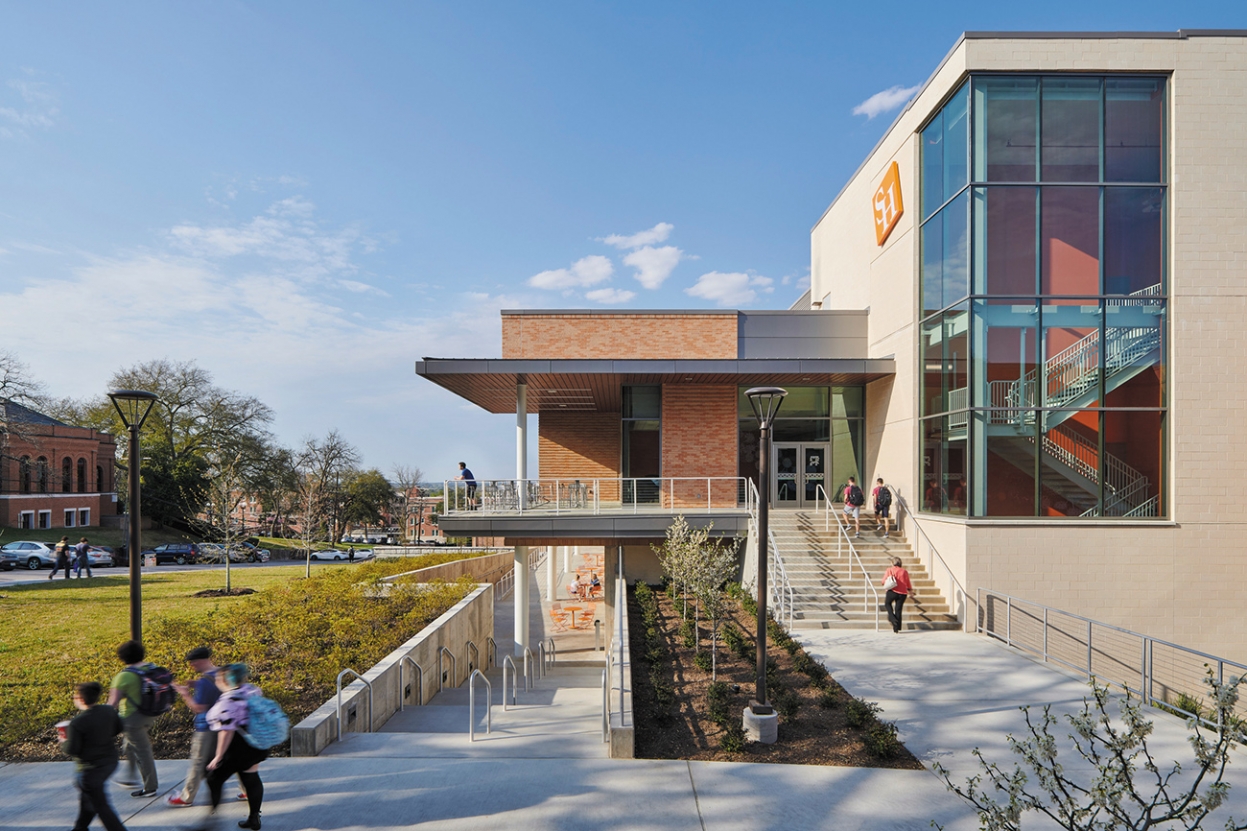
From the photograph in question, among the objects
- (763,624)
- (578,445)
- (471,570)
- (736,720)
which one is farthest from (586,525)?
(471,570)

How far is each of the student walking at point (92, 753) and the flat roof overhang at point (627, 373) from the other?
13196 millimetres

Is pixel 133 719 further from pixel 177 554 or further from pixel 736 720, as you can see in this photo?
pixel 177 554

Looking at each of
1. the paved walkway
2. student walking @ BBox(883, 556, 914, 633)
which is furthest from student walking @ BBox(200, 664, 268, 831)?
student walking @ BBox(883, 556, 914, 633)

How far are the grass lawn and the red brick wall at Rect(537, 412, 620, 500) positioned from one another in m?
8.22

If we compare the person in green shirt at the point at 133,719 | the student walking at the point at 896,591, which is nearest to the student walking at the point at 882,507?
the student walking at the point at 896,591

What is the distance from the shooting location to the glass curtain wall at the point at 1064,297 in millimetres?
14797

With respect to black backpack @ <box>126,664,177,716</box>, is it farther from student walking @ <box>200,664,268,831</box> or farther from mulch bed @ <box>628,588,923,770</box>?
mulch bed @ <box>628,588,923,770</box>

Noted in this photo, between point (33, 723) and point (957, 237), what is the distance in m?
17.8

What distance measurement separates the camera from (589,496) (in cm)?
2233

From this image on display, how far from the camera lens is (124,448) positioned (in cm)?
6291

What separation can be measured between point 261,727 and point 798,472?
18710mm

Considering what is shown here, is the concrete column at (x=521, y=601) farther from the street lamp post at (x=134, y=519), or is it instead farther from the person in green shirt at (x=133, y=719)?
the person in green shirt at (x=133, y=719)

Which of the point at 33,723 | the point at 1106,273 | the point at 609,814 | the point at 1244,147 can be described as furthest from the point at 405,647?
the point at 1244,147

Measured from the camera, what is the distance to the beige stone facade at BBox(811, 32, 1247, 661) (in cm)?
1442
